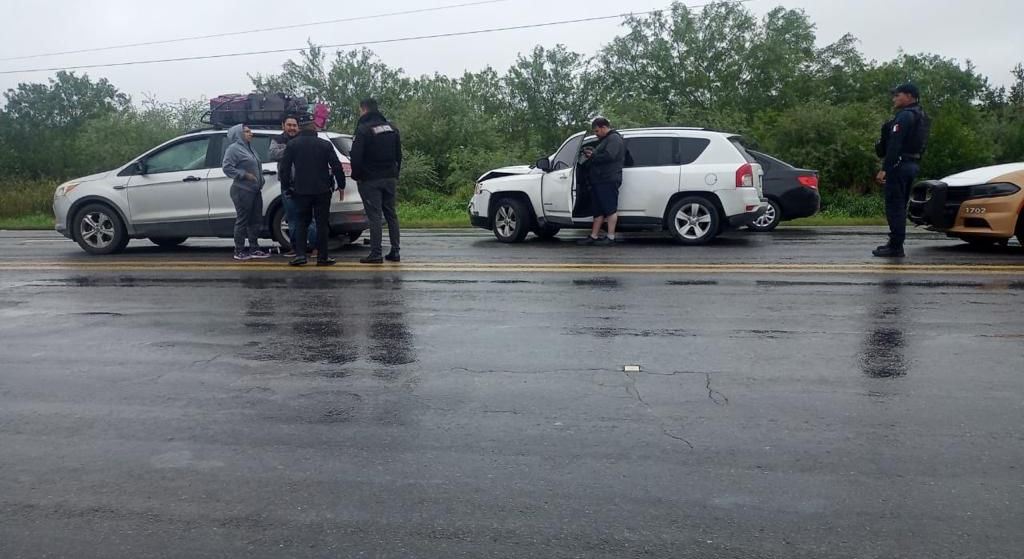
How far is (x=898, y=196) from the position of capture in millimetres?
11570

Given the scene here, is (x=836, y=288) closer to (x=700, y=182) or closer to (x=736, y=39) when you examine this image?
(x=700, y=182)

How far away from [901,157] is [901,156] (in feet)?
0.04

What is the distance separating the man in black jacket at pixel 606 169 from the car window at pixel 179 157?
17.6 feet

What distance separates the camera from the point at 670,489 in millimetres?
3996

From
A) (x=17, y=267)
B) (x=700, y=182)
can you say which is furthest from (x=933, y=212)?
(x=17, y=267)

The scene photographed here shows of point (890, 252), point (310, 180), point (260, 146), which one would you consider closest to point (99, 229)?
point (260, 146)

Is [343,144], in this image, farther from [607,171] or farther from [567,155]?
Result: [607,171]

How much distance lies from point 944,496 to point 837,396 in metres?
1.42

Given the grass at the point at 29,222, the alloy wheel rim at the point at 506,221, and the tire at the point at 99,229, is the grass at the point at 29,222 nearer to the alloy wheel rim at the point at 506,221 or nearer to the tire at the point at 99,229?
the tire at the point at 99,229

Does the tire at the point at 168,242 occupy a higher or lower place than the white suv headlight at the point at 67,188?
lower

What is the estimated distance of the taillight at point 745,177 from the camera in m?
13.4

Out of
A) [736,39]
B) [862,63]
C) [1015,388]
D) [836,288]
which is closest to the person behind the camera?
[1015,388]

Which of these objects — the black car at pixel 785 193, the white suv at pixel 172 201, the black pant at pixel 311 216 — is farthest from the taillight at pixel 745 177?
the black pant at pixel 311 216

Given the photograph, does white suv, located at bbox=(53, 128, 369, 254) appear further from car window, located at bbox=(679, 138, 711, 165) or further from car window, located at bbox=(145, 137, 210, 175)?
car window, located at bbox=(679, 138, 711, 165)
